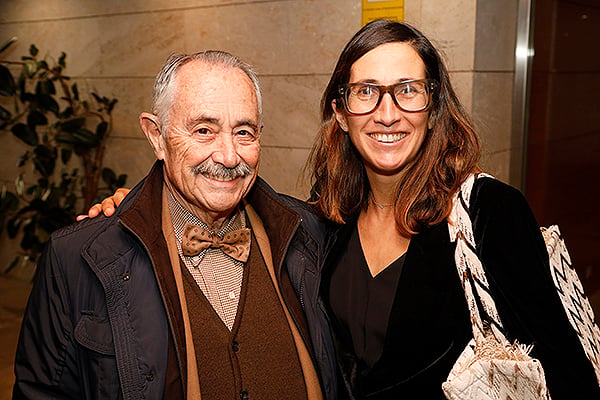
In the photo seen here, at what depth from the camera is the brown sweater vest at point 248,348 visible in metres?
1.67

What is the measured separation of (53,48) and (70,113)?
2.22 ft

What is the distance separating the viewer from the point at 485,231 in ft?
5.30

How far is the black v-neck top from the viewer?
5.97 ft

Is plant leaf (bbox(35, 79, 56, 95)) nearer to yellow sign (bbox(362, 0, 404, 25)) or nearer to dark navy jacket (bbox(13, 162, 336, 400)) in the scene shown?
yellow sign (bbox(362, 0, 404, 25))

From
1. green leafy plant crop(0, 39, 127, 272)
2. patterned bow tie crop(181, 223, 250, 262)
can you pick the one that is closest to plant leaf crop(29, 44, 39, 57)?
green leafy plant crop(0, 39, 127, 272)

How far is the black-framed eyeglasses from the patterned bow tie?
52 centimetres

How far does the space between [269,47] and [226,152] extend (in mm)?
2323

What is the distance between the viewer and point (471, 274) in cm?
161

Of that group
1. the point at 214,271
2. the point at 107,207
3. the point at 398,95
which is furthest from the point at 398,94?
the point at 107,207

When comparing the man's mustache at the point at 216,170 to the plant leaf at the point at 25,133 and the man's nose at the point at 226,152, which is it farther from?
the plant leaf at the point at 25,133

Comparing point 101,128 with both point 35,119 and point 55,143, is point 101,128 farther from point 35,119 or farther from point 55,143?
point 55,143

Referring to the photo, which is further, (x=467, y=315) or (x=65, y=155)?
(x=65, y=155)

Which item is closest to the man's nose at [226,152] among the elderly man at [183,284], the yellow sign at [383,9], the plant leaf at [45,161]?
the elderly man at [183,284]

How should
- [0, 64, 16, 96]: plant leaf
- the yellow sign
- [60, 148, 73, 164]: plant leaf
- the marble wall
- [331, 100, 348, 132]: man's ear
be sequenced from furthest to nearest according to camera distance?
[60, 148, 73, 164]: plant leaf → [0, 64, 16, 96]: plant leaf → the yellow sign → the marble wall → [331, 100, 348, 132]: man's ear
